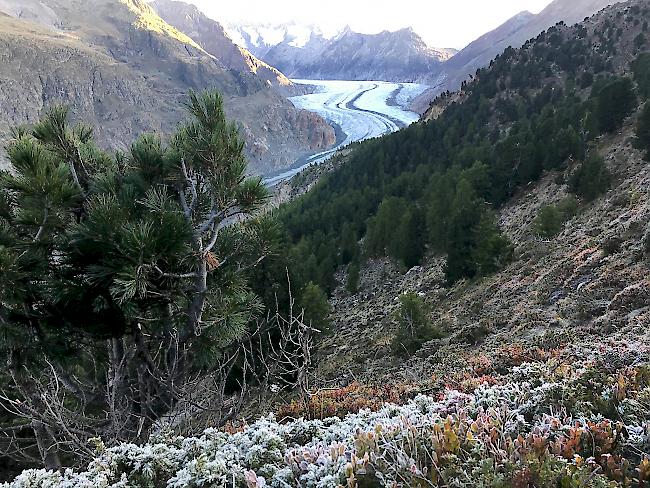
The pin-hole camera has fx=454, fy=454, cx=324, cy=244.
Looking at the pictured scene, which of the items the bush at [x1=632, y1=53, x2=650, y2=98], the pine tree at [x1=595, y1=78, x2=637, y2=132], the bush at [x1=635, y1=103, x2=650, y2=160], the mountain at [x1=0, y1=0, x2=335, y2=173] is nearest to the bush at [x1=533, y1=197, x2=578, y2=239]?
the bush at [x1=635, y1=103, x2=650, y2=160]

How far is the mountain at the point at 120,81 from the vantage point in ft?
397

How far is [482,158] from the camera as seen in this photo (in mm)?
43062

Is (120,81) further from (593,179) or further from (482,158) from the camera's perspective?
(593,179)

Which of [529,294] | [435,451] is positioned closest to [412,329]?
[529,294]

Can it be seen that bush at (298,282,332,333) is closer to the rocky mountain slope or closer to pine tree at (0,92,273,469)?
the rocky mountain slope

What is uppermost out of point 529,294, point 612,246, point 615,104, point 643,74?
point 643,74

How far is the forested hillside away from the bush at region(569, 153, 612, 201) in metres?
0.08

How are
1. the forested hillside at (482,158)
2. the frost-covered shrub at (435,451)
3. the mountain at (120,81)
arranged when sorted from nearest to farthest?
the frost-covered shrub at (435,451) → the forested hillside at (482,158) → the mountain at (120,81)

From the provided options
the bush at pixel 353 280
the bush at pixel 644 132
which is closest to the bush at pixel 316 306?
the bush at pixel 353 280

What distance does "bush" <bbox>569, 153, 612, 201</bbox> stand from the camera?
1047 inches

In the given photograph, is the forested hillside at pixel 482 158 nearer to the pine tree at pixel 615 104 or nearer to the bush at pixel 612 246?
the pine tree at pixel 615 104

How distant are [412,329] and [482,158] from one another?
96.5 feet

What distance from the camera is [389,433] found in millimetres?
3189

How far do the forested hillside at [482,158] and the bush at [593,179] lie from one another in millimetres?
76
